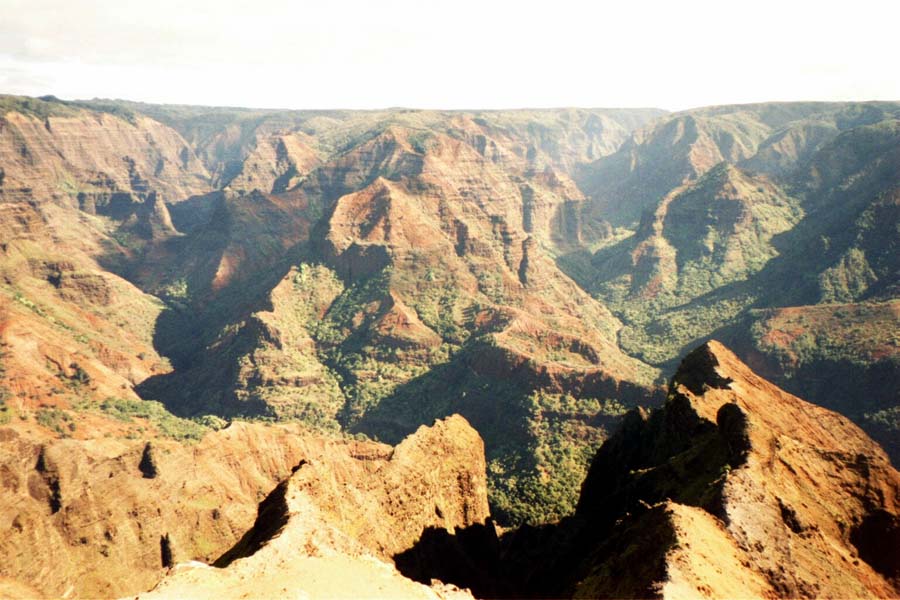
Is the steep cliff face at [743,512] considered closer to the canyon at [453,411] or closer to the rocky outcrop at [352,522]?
the canyon at [453,411]

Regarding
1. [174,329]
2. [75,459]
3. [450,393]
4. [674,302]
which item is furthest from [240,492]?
[674,302]

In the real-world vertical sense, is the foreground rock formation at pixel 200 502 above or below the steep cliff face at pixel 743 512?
below

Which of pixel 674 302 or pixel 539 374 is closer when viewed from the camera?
pixel 539 374

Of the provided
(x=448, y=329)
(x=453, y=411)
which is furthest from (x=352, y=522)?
(x=448, y=329)

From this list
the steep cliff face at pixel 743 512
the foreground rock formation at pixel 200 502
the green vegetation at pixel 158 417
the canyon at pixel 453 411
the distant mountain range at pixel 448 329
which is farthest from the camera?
the green vegetation at pixel 158 417

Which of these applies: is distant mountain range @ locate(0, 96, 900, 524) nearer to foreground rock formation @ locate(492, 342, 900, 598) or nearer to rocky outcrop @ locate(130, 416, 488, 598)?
rocky outcrop @ locate(130, 416, 488, 598)

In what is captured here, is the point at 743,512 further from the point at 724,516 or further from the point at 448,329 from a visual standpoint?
the point at 448,329

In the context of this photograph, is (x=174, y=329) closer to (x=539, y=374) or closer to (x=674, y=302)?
(x=539, y=374)

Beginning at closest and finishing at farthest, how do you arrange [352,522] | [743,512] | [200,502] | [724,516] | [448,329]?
[724,516] < [743,512] < [352,522] < [200,502] < [448,329]

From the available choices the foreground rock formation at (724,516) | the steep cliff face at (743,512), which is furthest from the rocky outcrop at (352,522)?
the steep cliff face at (743,512)
